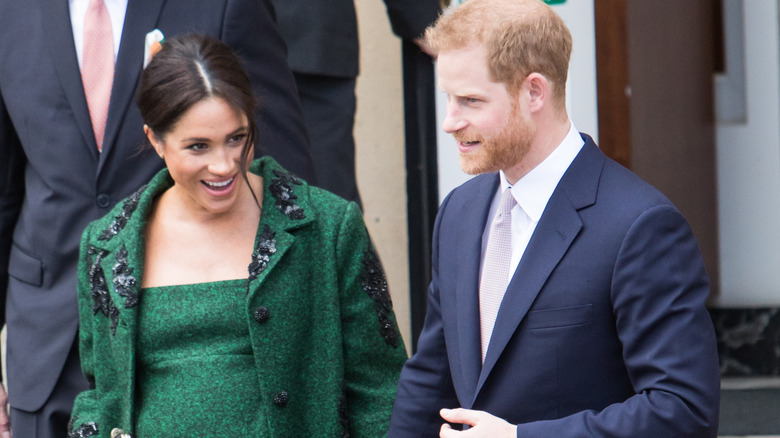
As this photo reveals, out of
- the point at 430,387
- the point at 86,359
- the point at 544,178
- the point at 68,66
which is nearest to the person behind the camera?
the point at 544,178

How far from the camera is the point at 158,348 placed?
2812 millimetres

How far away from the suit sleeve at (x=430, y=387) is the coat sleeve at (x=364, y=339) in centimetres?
36

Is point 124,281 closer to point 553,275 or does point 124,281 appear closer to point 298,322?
point 298,322

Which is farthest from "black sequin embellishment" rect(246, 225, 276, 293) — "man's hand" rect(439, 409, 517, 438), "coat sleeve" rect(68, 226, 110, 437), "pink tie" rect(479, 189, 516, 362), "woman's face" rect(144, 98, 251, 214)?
"man's hand" rect(439, 409, 517, 438)

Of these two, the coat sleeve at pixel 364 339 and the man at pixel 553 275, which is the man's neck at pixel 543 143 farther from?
the coat sleeve at pixel 364 339

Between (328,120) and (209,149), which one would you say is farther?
(328,120)

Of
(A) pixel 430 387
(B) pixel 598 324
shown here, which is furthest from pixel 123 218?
(B) pixel 598 324

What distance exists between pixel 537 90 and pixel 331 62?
6.99 feet

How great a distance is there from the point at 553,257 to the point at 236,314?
37.6 inches

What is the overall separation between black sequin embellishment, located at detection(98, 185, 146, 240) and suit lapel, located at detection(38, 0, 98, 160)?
268 mm

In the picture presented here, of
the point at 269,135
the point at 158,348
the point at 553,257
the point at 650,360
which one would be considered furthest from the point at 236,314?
the point at 650,360

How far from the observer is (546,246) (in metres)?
2.15

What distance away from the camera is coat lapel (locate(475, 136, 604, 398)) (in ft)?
6.98

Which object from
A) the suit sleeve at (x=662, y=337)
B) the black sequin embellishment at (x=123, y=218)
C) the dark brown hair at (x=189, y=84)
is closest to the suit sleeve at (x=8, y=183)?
the black sequin embellishment at (x=123, y=218)
